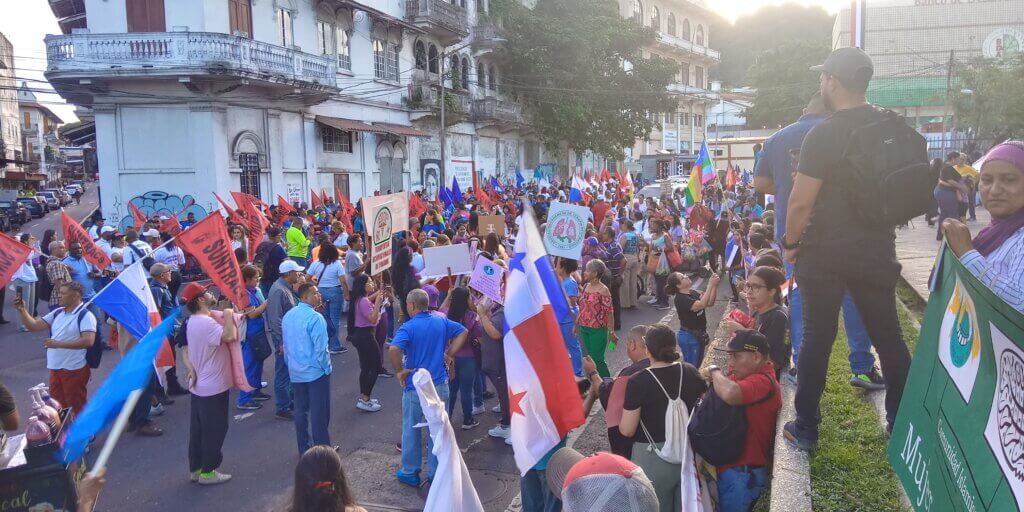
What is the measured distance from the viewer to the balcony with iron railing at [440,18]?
1280 inches

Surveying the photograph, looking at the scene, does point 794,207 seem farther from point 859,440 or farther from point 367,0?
point 367,0

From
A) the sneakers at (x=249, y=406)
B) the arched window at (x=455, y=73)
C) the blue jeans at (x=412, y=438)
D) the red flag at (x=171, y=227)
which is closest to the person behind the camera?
the blue jeans at (x=412, y=438)

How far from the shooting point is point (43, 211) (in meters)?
44.1

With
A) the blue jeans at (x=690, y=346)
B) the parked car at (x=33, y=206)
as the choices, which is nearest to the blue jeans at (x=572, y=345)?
the blue jeans at (x=690, y=346)

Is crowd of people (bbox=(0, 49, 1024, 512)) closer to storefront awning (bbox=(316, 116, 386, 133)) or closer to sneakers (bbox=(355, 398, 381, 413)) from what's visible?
sneakers (bbox=(355, 398, 381, 413))

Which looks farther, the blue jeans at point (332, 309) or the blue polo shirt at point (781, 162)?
the blue jeans at point (332, 309)

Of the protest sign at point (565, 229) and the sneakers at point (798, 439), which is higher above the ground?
the protest sign at point (565, 229)

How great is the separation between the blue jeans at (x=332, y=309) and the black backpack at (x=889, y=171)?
27.7 feet

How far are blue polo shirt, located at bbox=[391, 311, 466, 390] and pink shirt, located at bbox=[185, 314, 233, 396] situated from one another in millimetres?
1535

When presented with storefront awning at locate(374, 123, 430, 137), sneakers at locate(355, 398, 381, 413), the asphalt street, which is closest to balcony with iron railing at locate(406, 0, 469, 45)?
storefront awning at locate(374, 123, 430, 137)

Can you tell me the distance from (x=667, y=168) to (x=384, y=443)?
5247 centimetres

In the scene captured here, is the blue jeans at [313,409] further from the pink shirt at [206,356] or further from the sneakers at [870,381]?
the sneakers at [870,381]

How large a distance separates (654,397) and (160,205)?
22521 mm

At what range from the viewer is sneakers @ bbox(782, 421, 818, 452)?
4.38 m
